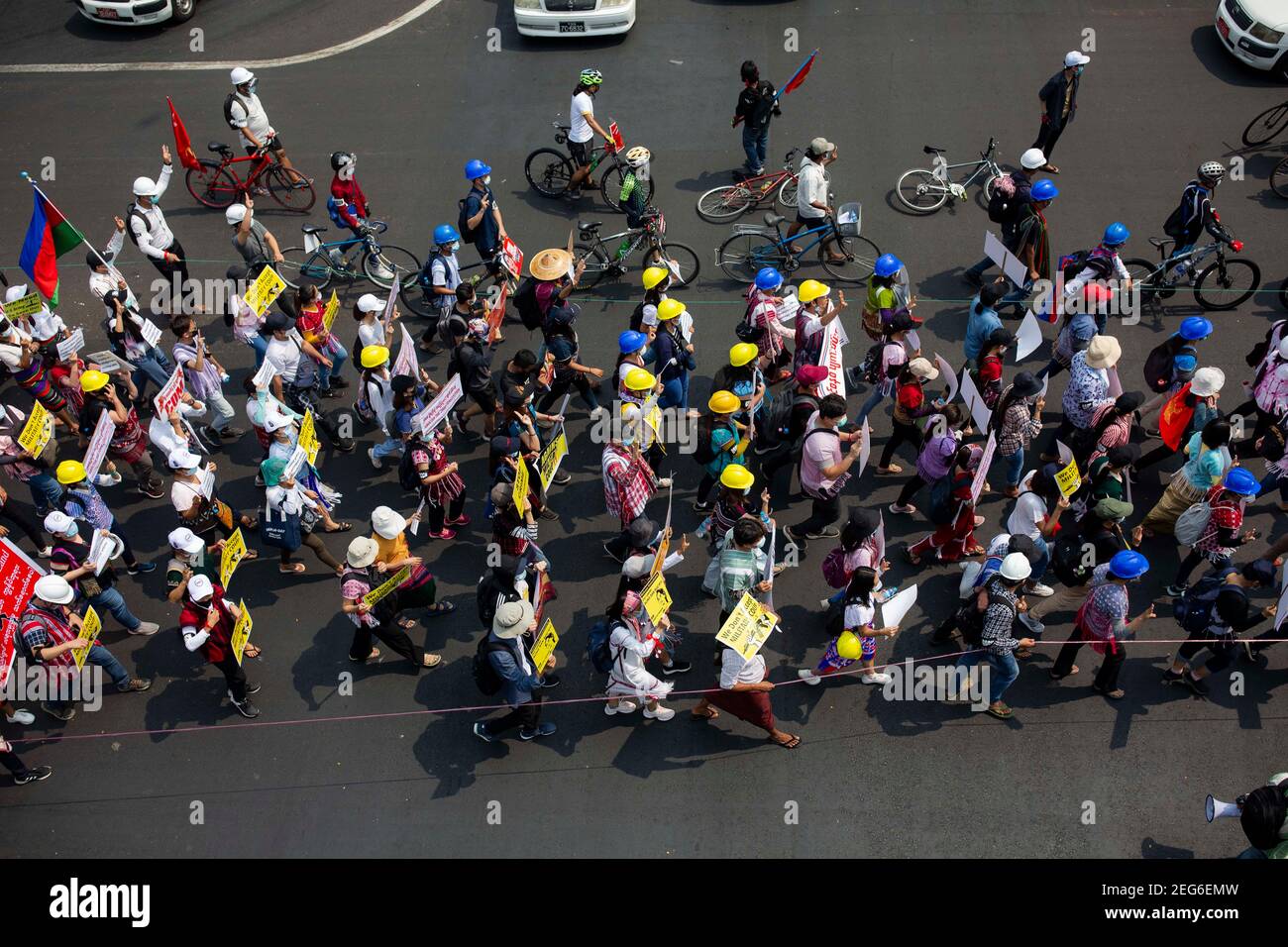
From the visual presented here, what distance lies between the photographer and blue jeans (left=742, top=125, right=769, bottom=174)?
15.5m

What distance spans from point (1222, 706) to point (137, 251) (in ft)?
51.0

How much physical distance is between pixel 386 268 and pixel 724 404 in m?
6.46

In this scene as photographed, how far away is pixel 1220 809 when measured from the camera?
8.04m

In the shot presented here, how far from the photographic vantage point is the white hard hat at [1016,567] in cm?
859

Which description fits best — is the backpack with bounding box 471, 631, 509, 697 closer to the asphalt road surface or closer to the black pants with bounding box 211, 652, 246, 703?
the asphalt road surface

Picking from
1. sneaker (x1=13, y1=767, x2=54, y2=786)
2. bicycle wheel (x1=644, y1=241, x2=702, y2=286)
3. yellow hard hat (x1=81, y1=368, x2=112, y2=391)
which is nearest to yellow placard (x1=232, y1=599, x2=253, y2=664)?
sneaker (x1=13, y1=767, x2=54, y2=786)

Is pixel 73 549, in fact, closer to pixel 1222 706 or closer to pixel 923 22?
pixel 1222 706

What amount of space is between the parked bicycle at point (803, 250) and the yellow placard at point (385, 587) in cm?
682

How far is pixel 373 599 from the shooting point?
30.5 feet

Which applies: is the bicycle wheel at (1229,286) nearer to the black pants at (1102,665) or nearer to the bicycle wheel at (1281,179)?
the bicycle wheel at (1281,179)

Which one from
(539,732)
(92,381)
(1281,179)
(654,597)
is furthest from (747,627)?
(1281,179)

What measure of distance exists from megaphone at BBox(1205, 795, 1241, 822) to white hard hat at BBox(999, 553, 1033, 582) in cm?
224
